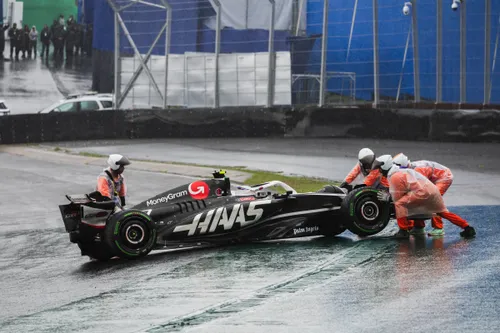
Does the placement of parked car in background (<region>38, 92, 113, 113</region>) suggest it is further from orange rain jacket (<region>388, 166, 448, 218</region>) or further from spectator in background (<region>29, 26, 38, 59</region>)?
orange rain jacket (<region>388, 166, 448, 218</region>)

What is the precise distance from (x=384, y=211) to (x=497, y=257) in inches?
79.1

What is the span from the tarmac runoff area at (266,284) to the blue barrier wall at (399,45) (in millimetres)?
8032

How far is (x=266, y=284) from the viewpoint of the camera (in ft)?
33.7

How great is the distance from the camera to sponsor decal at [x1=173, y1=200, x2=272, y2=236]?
41.4 feet

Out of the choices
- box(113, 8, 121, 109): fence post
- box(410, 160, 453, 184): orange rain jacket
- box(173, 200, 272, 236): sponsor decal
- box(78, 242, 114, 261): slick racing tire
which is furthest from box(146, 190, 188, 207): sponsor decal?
box(113, 8, 121, 109): fence post

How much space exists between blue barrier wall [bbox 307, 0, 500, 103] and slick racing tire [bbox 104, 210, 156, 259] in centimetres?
1471

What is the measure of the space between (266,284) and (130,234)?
266cm

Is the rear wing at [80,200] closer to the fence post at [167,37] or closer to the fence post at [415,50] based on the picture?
the fence post at [415,50]

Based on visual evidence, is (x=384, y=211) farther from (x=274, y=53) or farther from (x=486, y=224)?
(x=274, y=53)

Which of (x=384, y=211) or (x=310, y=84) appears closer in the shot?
(x=384, y=211)

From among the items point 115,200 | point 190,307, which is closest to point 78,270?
point 115,200

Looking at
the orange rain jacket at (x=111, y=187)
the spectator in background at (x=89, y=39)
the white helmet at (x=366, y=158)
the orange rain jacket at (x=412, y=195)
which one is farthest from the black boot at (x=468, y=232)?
the spectator in background at (x=89, y=39)

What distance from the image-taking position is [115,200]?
13.1 meters

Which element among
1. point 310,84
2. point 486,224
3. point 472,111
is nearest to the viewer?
point 486,224
